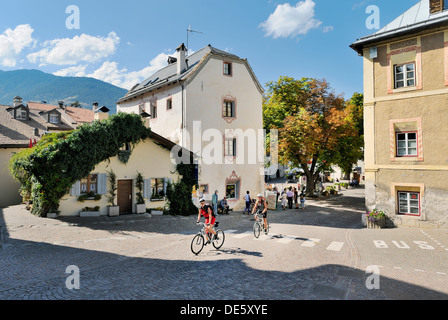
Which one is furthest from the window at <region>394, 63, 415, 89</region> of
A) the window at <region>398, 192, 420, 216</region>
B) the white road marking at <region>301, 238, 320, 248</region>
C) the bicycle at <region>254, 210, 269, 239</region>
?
the bicycle at <region>254, 210, 269, 239</region>

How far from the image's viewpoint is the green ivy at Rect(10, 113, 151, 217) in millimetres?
14375

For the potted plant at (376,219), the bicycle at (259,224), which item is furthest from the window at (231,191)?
the potted plant at (376,219)

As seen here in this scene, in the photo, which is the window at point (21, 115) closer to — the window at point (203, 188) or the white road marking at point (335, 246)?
the window at point (203, 188)

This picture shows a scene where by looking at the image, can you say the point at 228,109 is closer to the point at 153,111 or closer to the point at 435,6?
the point at 153,111

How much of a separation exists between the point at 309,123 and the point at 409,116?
11106 millimetres

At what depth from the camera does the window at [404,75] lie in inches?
594

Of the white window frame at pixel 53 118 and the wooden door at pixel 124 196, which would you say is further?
the white window frame at pixel 53 118

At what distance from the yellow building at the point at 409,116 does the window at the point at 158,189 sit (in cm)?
1309

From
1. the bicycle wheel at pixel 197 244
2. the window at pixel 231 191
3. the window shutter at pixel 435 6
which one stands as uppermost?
the window shutter at pixel 435 6

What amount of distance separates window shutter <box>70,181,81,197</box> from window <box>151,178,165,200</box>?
4.63m

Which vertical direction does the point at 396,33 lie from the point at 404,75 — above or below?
above

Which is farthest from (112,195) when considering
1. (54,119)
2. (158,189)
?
(54,119)

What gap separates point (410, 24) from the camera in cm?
1476
